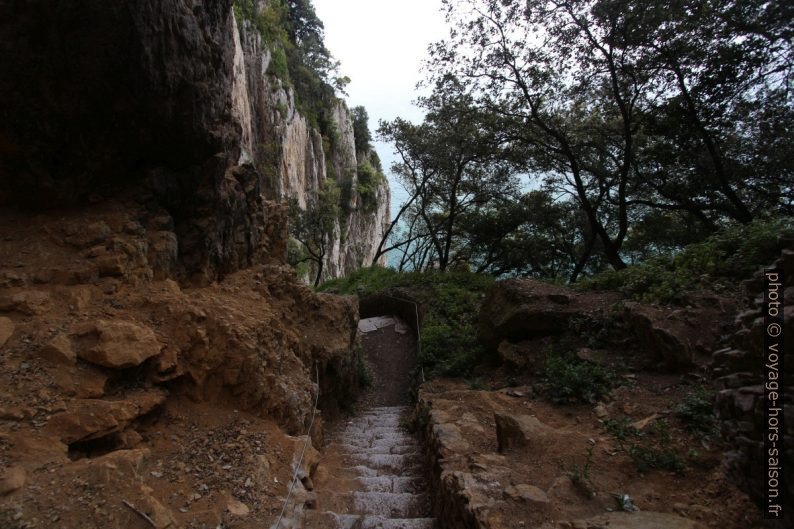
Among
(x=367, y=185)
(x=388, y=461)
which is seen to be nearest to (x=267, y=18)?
(x=367, y=185)

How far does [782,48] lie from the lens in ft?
29.6

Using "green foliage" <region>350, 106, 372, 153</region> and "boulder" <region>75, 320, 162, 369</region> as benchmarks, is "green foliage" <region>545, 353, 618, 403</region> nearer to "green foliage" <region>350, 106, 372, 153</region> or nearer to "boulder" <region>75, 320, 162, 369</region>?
"boulder" <region>75, 320, 162, 369</region>

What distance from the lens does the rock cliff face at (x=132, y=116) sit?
152 inches

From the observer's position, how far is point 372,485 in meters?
5.03

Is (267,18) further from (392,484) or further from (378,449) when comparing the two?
(392,484)

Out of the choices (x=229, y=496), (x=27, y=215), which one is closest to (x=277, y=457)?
(x=229, y=496)

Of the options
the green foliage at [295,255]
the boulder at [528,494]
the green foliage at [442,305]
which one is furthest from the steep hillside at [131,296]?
the green foliage at [295,255]

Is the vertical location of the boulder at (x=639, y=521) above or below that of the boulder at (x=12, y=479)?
below

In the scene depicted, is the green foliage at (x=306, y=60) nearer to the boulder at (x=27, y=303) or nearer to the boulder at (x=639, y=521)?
the boulder at (x=27, y=303)

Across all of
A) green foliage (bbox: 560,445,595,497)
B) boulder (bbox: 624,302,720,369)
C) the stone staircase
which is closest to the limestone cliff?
the stone staircase

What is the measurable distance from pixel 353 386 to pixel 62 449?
6.92m

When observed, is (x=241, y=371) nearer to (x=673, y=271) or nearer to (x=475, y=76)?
(x=673, y=271)

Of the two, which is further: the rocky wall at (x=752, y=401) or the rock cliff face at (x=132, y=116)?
the rock cliff face at (x=132, y=116)

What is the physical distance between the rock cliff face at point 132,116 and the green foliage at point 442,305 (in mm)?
4937
